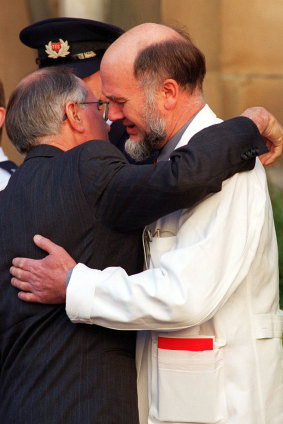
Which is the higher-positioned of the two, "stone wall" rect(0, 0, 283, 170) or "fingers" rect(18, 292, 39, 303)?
"stone wall" rect(0, 0, 283, 170)

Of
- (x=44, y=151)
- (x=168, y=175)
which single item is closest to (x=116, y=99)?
(x=44, y=151)

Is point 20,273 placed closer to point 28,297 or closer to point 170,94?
point 28,297

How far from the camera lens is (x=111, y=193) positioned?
252cm

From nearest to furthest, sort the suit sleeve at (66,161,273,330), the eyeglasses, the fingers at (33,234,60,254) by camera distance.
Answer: the suit sleeve at (66,161,273,330), the fingers at (33,234,60,254), the eyeglasses

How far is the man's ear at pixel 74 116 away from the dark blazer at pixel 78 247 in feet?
0.54

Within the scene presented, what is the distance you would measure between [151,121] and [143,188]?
0.36 metres

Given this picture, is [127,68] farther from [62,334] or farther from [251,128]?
[62,334]

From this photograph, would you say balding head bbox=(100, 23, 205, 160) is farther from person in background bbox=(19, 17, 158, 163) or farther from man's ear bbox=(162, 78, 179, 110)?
person in background bbox=(19, 17, 158, 163)

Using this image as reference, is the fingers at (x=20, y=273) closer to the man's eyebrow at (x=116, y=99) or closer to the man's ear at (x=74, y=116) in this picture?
the man's ear at (x=74, y=116)

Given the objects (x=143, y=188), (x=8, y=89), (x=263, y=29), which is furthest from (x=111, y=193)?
(x=8, y=89)

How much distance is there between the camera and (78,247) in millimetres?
2637

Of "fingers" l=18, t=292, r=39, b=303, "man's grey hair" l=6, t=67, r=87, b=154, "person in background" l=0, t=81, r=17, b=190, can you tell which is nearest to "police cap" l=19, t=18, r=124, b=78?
"person in background" l=0, t=81, r=17, b=190

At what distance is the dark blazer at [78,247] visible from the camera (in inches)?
99.0

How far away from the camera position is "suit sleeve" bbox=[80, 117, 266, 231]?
246cm
